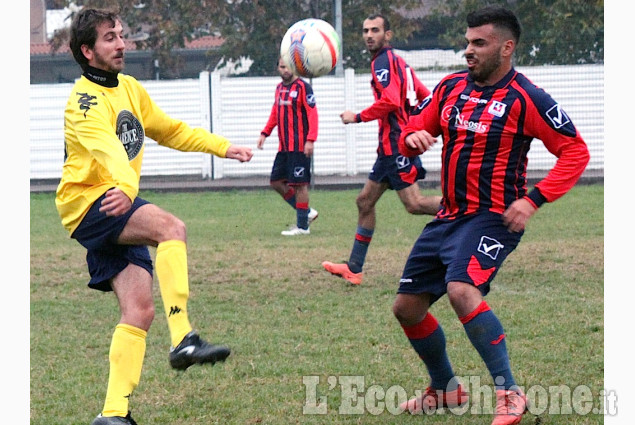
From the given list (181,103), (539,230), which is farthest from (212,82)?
(539,230)

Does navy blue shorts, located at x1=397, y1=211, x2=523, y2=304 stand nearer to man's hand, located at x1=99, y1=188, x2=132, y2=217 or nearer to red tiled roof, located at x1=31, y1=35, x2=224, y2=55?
man's hand, located at x1=99, y1=188, x2=132, y2=217

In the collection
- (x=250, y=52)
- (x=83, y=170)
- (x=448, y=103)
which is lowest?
(x=83, y=170)

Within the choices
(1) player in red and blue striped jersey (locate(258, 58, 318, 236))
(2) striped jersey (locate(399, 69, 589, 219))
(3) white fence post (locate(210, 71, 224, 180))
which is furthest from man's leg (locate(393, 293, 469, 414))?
(3) white fence post (locate(210, 71, 224, 180))

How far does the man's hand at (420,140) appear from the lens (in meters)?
4.61

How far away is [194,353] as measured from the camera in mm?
4180

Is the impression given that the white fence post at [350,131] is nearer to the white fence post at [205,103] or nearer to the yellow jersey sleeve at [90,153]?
the white fence post at [205,103]

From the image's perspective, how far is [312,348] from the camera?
586cm

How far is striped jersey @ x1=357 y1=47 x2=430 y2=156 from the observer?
26.9 ft

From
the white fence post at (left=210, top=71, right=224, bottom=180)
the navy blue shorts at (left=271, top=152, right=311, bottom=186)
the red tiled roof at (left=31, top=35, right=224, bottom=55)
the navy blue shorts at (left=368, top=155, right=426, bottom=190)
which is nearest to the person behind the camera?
the navy blue shorts at (left=368, top=155, right=426, bottom=190)

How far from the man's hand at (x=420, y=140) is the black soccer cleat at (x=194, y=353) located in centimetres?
139

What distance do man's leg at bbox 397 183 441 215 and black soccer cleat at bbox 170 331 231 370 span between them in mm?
4331

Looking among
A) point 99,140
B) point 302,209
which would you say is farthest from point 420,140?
point 302,209

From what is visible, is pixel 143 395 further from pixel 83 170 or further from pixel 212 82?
pixel 212 82

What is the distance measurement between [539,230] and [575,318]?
196 inches
